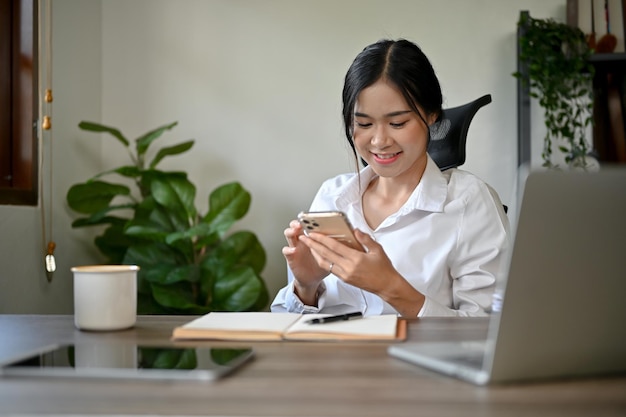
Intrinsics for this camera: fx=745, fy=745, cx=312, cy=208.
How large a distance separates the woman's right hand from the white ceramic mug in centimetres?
40

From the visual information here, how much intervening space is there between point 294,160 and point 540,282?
2.74 meters

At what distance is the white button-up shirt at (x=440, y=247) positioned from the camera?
1.67 meters

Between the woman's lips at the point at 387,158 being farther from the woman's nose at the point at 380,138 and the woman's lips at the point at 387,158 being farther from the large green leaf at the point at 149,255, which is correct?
the large green leaf at the point at 149,255

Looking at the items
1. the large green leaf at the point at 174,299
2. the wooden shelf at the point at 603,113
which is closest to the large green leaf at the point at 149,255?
the large green leaf at the point at 174,299

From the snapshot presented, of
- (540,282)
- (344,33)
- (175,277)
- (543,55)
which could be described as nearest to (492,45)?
(543,55)

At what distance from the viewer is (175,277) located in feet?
9.43

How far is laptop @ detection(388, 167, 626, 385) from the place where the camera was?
674 millimetres

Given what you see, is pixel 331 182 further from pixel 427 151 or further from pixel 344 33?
pixel 344 33

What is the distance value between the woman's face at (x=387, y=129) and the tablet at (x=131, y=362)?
3.08 ft

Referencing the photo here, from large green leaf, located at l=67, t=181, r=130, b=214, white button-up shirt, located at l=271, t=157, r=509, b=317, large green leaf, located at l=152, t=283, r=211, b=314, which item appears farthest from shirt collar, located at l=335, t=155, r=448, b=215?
large green leaf, located at l=67, t=181, r=130, b=214

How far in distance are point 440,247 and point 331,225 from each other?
478 millimetres

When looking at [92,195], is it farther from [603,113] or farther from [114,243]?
[603,113]

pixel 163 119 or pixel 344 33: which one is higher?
pixel 344 33

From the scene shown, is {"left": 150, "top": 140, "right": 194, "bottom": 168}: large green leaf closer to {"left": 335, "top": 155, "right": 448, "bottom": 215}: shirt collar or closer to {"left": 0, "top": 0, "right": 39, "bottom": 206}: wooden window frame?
{"left": 0, "top": 0, "right": 39, "bottom": 206}: wooden window frame
